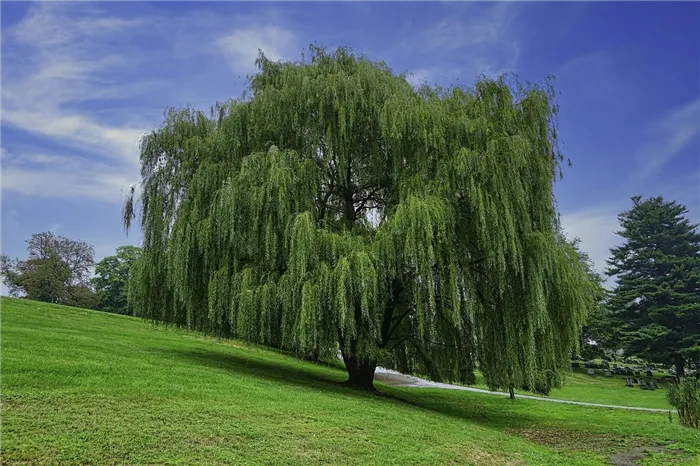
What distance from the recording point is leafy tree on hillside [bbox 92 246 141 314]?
54.0m

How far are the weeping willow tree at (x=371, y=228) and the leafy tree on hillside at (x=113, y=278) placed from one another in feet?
140

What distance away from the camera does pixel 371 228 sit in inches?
567

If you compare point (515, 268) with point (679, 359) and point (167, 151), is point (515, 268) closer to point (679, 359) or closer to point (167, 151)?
point (167, 151)

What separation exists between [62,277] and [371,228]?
4440 centimetres

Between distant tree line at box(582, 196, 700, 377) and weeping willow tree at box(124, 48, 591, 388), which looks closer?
weeping willow tree at box(124, 48, 591, 388)

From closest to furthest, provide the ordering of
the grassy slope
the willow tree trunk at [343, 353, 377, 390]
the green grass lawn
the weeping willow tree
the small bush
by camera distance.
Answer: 1. the green grass lawn
2. the weeping willow tree
3. the small bush
4. the willow tree trunk at [343, 353, 377, 390]
5. the grassy slope

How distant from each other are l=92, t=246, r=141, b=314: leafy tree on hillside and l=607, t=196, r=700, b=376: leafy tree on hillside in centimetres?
4759

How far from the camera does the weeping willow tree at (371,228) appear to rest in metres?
12.0

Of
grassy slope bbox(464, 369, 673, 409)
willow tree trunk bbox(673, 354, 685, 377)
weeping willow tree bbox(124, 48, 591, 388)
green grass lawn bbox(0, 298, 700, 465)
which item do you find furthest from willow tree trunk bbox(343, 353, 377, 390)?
willow tree trunk bbox(673, 354, 685, 377)

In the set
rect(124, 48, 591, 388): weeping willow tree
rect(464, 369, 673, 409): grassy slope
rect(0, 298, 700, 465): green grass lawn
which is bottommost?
rect(464, 369, 673, 409): grassy slope

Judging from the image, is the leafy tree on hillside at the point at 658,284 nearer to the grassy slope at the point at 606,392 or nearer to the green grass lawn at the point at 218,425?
the grassy slope at the point at 606,392

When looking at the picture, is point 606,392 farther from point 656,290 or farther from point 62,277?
point 62,277

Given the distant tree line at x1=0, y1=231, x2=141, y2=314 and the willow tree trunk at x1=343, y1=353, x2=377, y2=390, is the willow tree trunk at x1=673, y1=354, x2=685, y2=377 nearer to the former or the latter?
the willow tree trunk at x1=343, y1=353, x2=377, y2=390

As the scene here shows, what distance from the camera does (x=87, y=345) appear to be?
13.2m
